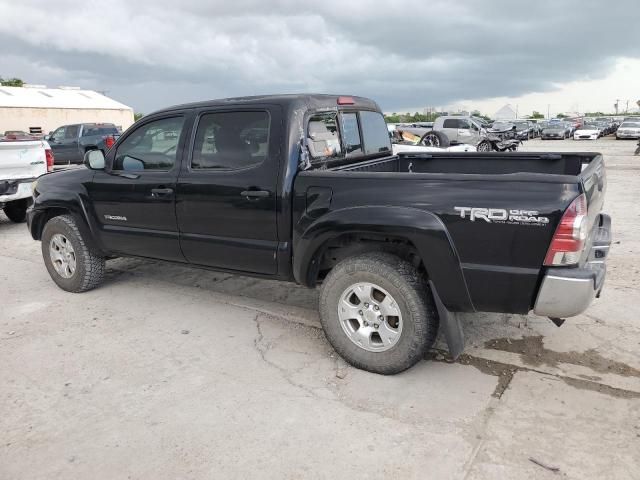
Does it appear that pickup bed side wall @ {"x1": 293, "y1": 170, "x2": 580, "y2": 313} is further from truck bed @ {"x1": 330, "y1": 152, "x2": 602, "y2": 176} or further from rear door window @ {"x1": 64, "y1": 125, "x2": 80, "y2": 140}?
Answer: rear door window @ {"x1": 64, "y1": 125, "x2": 80, "y2": 140}

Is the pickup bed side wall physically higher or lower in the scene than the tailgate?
lower

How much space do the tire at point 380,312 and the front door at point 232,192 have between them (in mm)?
623

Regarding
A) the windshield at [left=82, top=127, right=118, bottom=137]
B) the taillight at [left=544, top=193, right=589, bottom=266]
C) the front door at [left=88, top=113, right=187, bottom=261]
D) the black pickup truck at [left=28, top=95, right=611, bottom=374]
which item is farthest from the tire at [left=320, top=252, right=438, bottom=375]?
the windshield at [left=82, top=127, right=118, bottom=137]

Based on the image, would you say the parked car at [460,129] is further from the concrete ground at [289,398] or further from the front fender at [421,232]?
the front fender at [421,232]

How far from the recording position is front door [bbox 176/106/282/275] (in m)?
3.72

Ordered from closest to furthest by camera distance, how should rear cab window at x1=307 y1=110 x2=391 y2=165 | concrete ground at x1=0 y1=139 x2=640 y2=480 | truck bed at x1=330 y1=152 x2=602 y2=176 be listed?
concrete ground at x1=0 y1=139 x2=640 y2=480 → rear cab window at x1=307 y1=110 x2=391 y2=165 → truck bed at x1=330 y1=152 x2=602 y2=176

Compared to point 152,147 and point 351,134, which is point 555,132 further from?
point 152,147

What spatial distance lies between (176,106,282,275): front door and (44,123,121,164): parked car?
17.4 m

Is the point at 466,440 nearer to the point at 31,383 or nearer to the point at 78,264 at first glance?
the point at 31,383

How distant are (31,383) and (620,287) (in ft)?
16.7

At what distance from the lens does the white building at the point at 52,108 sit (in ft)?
118

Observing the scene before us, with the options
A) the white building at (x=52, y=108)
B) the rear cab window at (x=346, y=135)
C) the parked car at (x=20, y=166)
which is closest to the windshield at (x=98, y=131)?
the parked car at (x=20, y=166)

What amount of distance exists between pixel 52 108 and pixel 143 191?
40448 mm

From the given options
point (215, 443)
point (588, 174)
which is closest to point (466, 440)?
point (215, 443)
